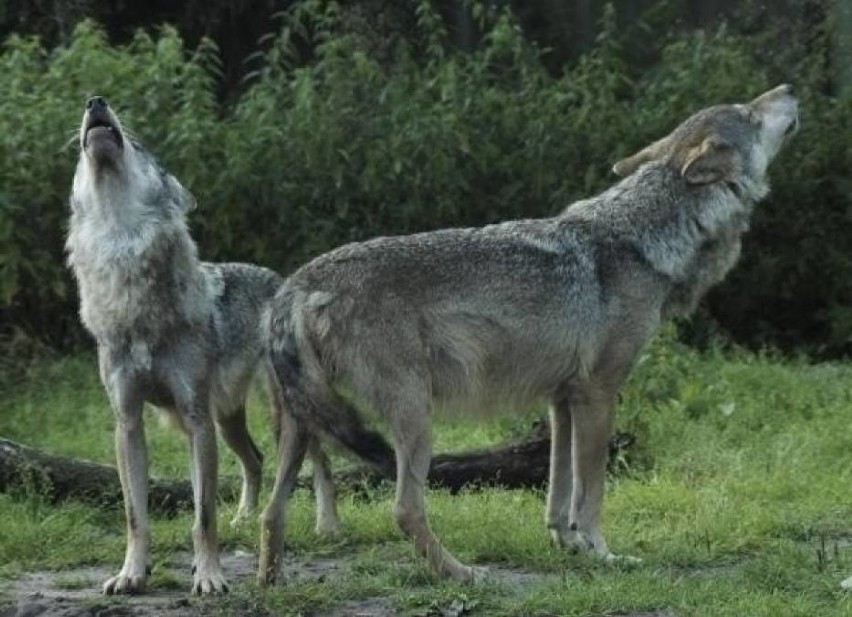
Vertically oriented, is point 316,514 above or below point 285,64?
below

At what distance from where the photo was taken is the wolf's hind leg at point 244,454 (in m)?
8.82

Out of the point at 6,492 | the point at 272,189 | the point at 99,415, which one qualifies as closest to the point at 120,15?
the point at 272,189

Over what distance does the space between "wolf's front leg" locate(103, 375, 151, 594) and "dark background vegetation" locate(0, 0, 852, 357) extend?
17.8ft

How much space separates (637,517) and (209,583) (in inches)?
98.9

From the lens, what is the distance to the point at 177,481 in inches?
365

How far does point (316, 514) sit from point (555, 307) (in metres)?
1.77

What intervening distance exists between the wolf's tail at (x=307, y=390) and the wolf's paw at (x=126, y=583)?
91cm

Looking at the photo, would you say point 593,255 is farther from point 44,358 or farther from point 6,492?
point 44,358

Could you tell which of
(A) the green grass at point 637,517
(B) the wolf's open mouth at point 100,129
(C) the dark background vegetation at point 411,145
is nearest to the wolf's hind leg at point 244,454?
(A) the green grass at point 637,517

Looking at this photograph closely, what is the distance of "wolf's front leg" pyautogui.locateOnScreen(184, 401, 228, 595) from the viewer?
23.5 ft

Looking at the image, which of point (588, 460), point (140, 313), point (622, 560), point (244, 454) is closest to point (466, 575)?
point (622, 560)

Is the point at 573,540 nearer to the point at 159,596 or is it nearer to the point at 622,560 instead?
the point at 622,560

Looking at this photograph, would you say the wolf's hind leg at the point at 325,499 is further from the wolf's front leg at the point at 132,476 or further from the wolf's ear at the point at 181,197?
the wolf's ear at the point at 181,197

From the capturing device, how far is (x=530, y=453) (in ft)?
31.1
